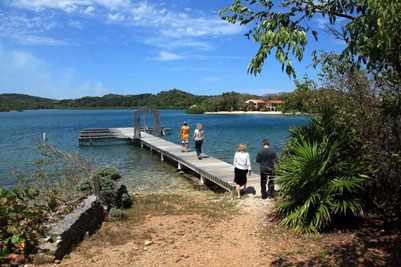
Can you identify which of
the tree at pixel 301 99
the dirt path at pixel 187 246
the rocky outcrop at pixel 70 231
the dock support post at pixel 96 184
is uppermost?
the tree at pixel 301 99

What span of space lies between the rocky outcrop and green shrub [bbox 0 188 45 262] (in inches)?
11.0

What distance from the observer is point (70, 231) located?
207 inches

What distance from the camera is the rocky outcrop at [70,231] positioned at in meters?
4.77

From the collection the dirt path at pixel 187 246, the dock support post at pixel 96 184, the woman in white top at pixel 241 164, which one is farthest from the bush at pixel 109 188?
the woman in white top at pixel 241 164

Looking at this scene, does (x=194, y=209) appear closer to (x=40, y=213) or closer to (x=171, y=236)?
(x=171, y=236)

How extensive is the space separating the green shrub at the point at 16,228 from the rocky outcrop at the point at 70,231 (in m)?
0.28

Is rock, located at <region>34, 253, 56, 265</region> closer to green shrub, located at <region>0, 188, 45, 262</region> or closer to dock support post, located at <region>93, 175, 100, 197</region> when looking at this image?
green shrub, located at <region>0, 188, 45, 262</region>

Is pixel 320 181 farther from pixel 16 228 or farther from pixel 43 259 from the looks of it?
pixel 16 228

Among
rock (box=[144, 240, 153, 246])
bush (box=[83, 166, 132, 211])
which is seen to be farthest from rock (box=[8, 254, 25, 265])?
bush (box=[83, 166, 132, 211])

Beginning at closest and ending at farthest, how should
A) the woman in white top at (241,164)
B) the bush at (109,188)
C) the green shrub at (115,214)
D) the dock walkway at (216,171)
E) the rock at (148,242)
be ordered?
the rock at (148,242), the green shrub at (115,214), the bush at (109,188), the woman in white top at (241,164), the dock walkway at (216,171)

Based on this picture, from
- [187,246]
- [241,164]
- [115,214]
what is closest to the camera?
[187,246]

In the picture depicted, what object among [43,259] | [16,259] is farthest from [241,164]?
[16,259]

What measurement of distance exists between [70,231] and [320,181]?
14.9ft

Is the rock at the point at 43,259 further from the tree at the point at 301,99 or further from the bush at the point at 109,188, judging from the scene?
the tree at the point at 301,99
